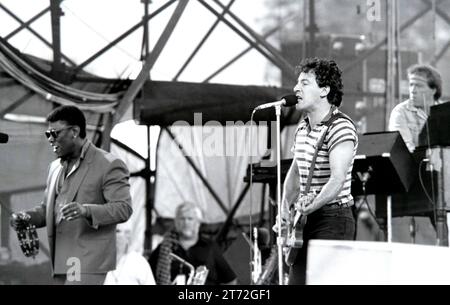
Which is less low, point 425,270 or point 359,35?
point 359,35

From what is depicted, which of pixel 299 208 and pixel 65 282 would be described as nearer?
pixel 299 208

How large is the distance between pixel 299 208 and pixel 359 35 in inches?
153

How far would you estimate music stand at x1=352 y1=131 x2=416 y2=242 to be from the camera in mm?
5770

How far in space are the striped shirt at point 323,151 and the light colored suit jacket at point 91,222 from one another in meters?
1.08

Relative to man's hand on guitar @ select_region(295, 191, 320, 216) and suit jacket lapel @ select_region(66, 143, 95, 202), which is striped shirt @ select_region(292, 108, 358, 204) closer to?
man's hand on guitar @ select_region(295, 191, 320, 216)

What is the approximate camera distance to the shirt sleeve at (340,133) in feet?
13.6

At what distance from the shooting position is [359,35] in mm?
7770

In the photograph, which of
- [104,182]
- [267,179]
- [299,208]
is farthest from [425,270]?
[267,179]

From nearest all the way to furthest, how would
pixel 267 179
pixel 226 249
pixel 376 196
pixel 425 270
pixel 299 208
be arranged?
pixel 425 270
pixel 299 208
pixel 267 179
pixel 376 196
pixel 226 249

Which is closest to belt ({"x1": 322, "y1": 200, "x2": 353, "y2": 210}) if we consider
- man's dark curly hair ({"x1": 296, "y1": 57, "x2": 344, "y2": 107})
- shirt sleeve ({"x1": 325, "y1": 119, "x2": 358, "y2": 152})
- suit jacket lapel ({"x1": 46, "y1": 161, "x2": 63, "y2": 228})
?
shirt sleeve ({"x1": 325, "y1": 119, "x2": 358, "y2": 152})

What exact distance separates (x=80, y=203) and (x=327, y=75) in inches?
58.4

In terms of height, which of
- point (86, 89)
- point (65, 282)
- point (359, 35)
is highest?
point (359, 35)

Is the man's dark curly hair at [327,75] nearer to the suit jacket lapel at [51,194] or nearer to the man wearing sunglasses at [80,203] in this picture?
the man wearing sunglasses at [80,203]

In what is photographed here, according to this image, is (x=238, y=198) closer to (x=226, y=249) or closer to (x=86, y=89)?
(x=226, y=249)
